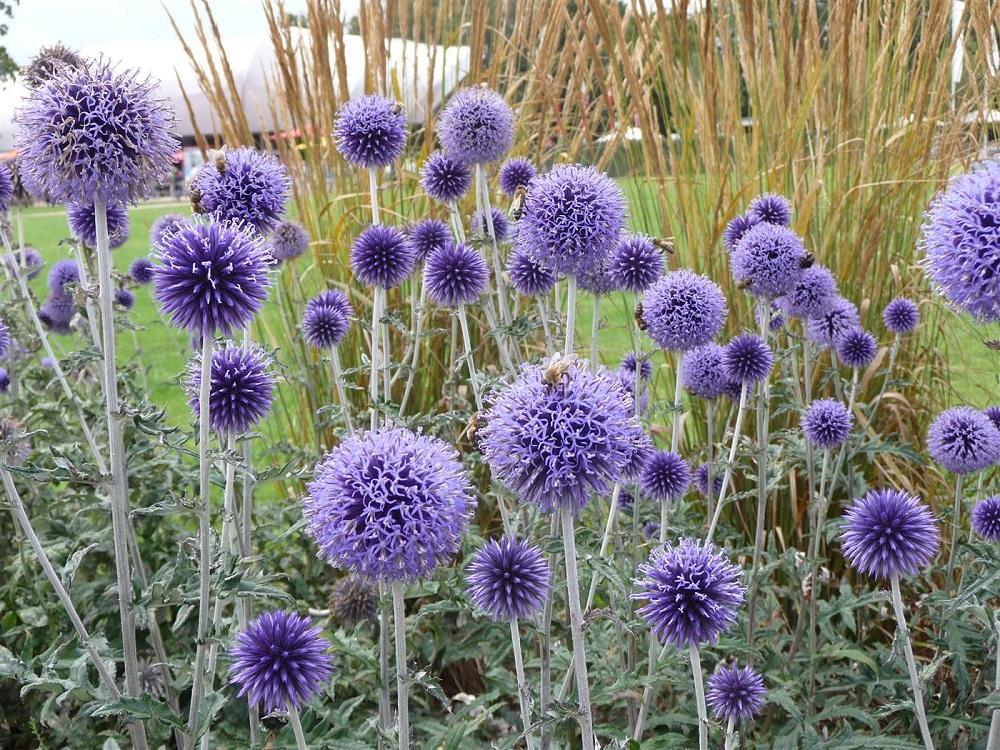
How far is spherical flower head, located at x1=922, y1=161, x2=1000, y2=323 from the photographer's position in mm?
1672

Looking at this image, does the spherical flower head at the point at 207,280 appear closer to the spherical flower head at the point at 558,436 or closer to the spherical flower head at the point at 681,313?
the spherical flower head at the point at 558,436

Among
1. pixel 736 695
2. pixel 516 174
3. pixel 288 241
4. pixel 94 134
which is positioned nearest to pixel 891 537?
pixel 736 695

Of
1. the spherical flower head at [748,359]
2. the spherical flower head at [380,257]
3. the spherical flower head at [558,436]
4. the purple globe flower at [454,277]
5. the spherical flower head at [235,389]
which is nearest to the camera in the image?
the spherical flower head at [558,436]

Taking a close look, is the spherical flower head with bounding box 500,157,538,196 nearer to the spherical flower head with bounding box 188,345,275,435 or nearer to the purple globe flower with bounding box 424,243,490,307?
the purple globe flower with bounding box 424,243,490,307

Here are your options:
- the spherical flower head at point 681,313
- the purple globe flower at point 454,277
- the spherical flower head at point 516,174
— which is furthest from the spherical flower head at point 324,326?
the spherical flower head at point 681,313

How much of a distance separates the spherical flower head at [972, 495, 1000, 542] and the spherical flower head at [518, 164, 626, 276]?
1420 mm

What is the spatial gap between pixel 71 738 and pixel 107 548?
2.23 ft

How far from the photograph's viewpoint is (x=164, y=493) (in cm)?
340

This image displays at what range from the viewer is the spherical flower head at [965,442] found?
2.70 m

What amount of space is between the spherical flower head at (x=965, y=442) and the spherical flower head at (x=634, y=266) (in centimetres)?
104

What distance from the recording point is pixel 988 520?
2623 mm

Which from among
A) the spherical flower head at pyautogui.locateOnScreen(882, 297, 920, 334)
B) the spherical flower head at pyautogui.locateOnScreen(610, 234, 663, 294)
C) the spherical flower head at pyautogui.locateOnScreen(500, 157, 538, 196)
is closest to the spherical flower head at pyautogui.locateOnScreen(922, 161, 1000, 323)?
the spherical flower head at pyautogui.locateOnScreen(610, 234, 663, 294)

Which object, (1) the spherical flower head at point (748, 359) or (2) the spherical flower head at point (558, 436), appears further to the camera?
(1) the spherical flower head at point (748, 359)

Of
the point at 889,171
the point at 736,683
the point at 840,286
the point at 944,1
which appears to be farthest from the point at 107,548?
the point at 944,1
